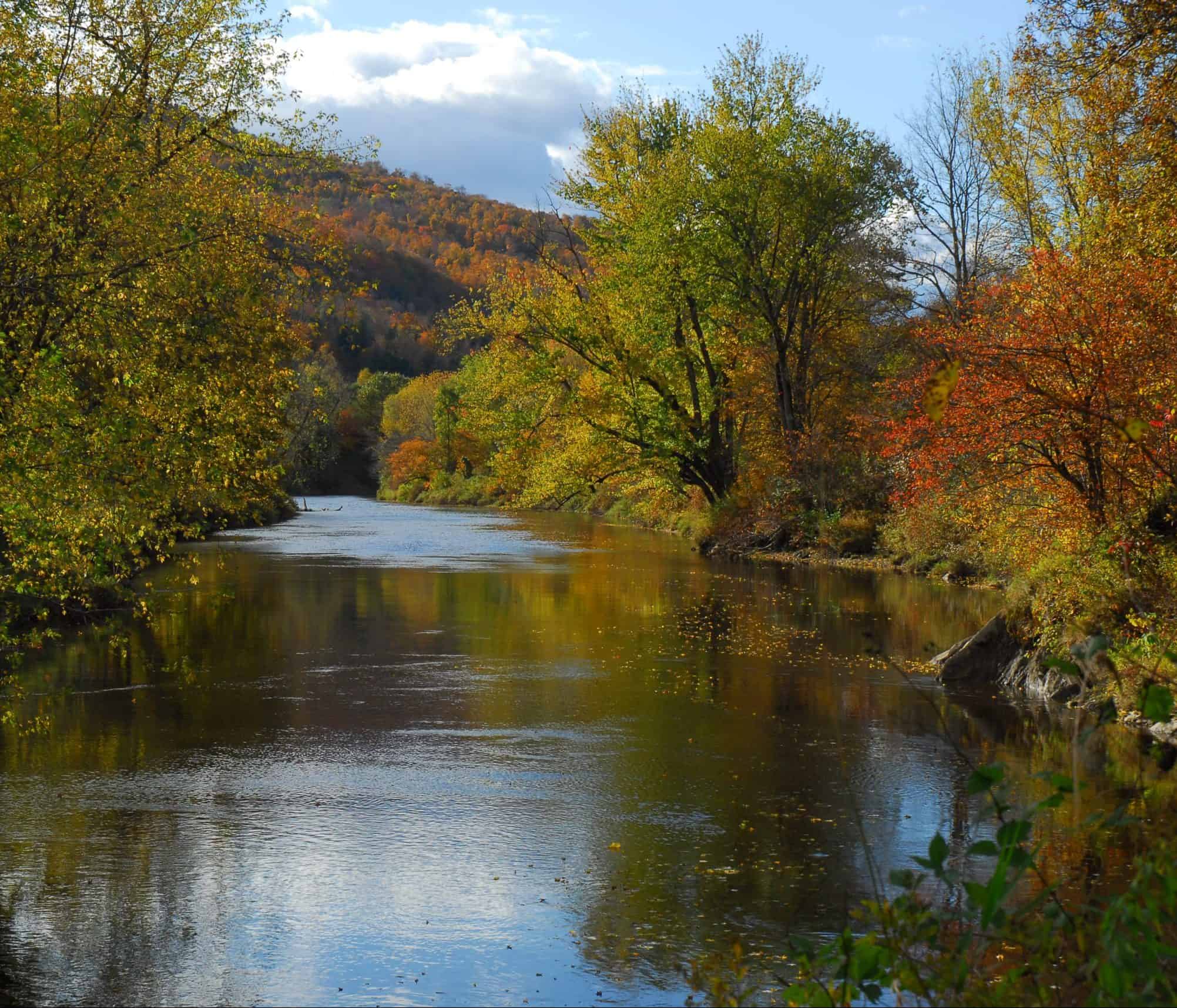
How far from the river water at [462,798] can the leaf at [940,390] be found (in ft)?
3.86

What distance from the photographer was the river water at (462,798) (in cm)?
728

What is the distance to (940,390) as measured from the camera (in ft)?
16.2

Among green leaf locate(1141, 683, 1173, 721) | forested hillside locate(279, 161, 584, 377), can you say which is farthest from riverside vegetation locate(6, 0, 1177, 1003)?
forested hillside locate(279, 161, 584, 377)

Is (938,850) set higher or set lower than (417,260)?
lower

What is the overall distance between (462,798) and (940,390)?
7091 millimetres

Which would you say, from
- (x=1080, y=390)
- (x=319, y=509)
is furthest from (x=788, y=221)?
(x=319, y=509)

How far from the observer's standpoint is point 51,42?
13.4 meters

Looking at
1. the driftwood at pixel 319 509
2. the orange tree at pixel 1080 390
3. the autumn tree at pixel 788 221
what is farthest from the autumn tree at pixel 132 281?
the driftwood at pixel 319 509

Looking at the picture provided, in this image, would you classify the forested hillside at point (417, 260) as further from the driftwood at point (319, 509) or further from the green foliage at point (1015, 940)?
the green foliage at point (1015, 940)

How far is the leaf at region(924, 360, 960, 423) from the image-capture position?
4.90 m

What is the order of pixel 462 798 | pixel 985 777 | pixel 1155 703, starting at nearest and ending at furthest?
pixel 985 777 → pixel 1155 703 → pixel 462 798

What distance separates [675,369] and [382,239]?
372 ft

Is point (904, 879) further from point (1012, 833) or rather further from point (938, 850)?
point (1012, 833)

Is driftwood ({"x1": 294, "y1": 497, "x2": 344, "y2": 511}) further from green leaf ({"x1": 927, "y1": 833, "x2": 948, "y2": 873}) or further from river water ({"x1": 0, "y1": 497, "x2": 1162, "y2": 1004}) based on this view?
green leaf ({"x1": 927, "y1": 833, "x2": 948, "y2": 873})
